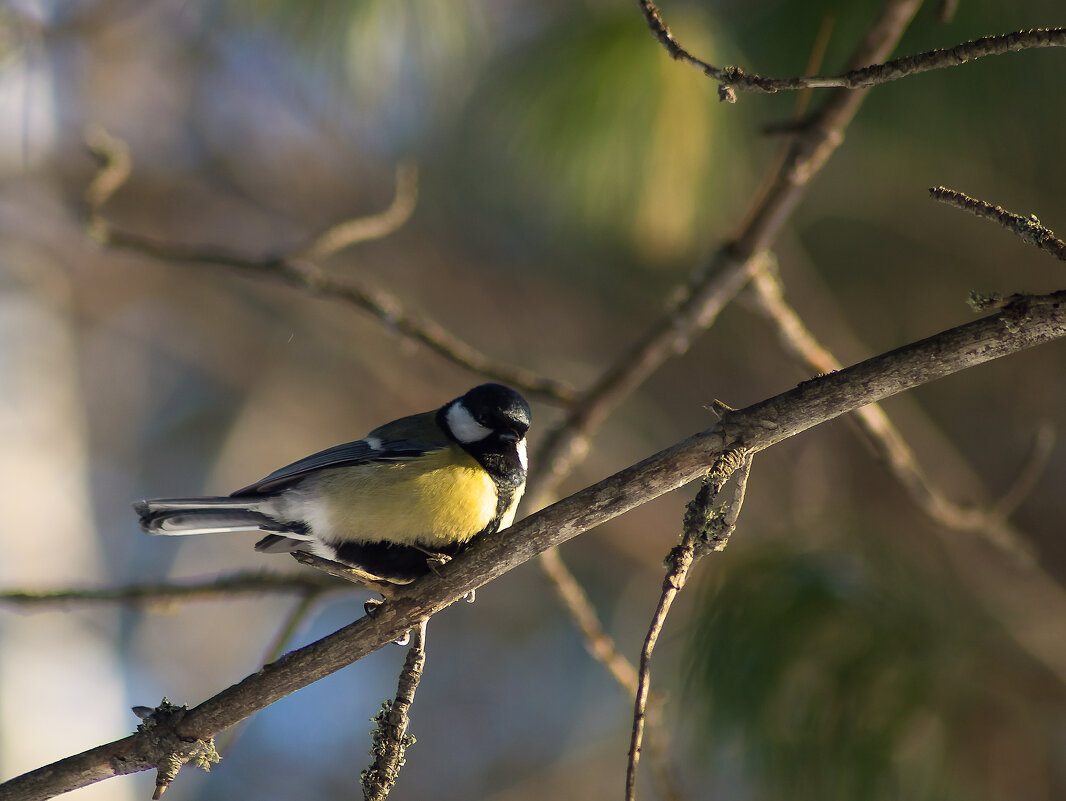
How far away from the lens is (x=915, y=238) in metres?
3.79

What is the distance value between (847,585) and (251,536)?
14.1 ft

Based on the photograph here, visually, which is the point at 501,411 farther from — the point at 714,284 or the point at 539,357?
the point at 539,357

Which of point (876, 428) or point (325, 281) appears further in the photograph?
point (325, 281)

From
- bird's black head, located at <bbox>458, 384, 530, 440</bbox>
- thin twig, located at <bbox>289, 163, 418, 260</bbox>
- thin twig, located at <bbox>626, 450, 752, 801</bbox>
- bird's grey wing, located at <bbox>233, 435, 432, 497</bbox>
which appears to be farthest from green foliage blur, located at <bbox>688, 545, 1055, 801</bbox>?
thin twig, located at <bbox>289, 163, 418, 260</bbox>

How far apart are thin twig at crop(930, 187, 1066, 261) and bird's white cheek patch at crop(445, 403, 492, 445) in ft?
4.33

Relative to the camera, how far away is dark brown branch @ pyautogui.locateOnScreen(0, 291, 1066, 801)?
3.29 feet

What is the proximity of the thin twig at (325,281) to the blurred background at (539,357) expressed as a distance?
0.31 meters

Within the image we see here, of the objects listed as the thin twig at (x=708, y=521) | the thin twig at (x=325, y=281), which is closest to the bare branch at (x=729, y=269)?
the thin twig at (x=325, y=281)

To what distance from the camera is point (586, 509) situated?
118 cm

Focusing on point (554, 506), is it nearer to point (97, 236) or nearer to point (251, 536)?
point (97, 236)

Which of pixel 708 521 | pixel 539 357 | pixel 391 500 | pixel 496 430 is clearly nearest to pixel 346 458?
pixel 391 500

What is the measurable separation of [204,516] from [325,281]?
63 centimetres

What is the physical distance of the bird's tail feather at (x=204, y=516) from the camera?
1905mm

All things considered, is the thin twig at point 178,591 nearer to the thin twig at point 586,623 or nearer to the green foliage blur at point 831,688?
the thin twig at point 586,623
